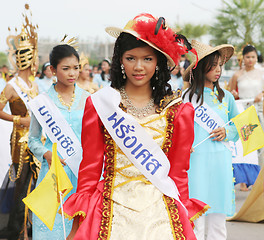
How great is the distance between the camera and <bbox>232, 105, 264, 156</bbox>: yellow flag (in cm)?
429

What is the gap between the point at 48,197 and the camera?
2.52 metres

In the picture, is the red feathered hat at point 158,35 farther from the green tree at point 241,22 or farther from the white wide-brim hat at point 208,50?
the green tree at point 241,22

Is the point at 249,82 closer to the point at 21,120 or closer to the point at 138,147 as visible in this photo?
the point at 21,120

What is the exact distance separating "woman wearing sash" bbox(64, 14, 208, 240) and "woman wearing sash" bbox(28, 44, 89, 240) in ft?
4.72

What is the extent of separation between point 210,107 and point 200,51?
0.47 metres

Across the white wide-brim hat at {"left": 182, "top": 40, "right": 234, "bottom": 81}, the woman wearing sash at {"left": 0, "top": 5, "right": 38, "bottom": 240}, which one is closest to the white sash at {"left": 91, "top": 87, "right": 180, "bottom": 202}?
the white wide-brim hat at {"left": 182, "top": 40, "right": 234, "bottom": 81}

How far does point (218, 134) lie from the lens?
167 inches

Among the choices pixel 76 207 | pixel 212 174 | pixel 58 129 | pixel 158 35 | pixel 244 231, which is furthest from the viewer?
pixel 244 231

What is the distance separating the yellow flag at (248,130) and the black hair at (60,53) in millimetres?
1383

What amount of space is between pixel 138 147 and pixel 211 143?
1.91m

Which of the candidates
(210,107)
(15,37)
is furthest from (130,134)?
(15,37)

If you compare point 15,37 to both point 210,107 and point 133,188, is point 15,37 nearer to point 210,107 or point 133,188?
point 210,107

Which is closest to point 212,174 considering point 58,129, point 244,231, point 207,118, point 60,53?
point 207,118

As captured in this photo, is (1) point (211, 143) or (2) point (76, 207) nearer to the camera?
(2) point (76, 207)
